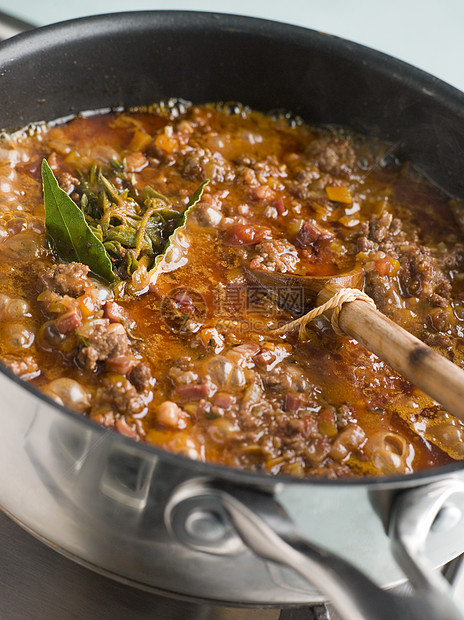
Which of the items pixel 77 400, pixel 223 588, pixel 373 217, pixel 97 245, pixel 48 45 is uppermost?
pixel 48 45

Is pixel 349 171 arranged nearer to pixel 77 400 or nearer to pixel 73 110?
pixel 73 110

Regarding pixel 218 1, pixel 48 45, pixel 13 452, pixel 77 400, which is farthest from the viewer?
pixel 218 1

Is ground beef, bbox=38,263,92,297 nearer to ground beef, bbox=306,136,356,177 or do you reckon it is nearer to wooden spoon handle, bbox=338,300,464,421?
wooden spoon handle, bbox=338,300,464,421

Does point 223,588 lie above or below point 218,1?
below

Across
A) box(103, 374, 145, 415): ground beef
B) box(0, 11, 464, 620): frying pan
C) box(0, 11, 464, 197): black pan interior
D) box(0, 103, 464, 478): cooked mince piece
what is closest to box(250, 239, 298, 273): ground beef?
box(0, 103, 464, 478): cooked mince piece

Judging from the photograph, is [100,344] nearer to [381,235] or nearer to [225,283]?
[225,283]

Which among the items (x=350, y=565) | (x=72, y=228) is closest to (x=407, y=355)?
(x=350, y=565)

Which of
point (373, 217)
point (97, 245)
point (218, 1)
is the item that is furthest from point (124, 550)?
point (218, 1)

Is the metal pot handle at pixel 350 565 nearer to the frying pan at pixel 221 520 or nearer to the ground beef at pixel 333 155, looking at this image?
the frying pan at pixel 221 520
